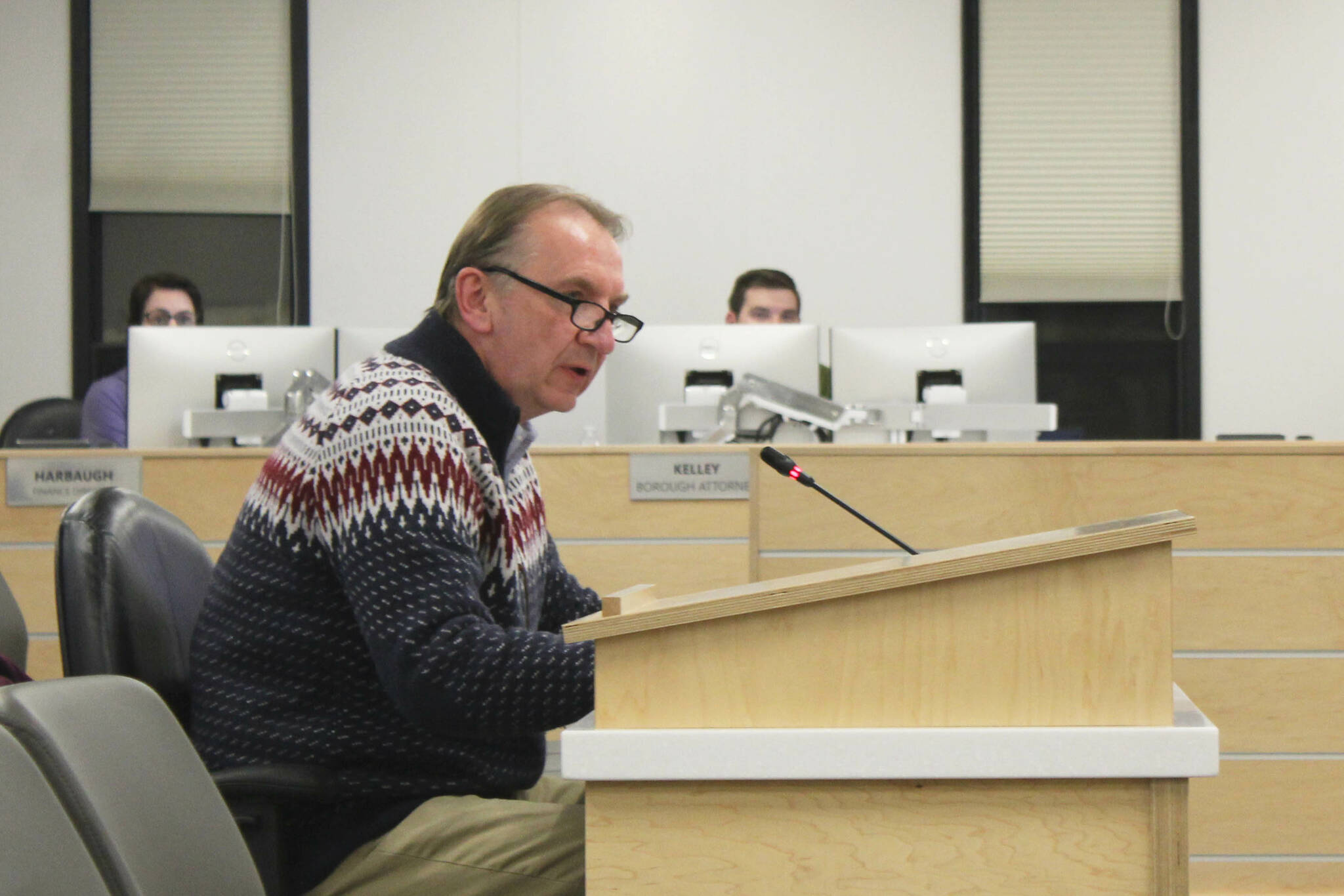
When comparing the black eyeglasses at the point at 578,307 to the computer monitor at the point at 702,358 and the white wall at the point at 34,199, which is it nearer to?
the computer monitor at the point at 702,358

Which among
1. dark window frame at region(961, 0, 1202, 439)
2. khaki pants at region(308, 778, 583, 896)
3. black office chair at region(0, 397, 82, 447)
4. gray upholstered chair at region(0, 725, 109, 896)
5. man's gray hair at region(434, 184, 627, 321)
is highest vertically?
dark window frame at region(961, 0, 1202, 439)

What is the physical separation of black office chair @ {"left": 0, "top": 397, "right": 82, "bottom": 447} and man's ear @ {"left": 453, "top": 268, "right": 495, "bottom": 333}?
2.85 meters

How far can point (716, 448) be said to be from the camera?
9.44ft

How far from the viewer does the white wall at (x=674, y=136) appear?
16.7 ft

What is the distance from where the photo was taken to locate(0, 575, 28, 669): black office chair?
142 centimetres

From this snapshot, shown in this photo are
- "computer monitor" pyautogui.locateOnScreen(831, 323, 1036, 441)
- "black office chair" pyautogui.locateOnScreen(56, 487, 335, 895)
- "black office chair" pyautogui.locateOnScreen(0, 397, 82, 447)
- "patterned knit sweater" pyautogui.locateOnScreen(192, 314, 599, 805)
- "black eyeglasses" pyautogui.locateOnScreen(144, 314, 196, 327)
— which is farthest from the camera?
"black eyeglasses" pyautogui.locateOnScreen(144, 314, 196, 327)

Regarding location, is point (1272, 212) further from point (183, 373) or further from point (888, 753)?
point (888, 753)

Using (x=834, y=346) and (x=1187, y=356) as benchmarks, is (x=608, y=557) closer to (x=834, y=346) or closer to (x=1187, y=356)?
(x=834, y=346)

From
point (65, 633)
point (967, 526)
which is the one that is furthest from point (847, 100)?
point (65, 633)

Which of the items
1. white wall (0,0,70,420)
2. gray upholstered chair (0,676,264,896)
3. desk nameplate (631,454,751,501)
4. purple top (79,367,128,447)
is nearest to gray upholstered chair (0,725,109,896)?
gray upholstered chair (0,676,264,896)

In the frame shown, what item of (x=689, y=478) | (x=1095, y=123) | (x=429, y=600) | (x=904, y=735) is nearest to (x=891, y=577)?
(x=904, y=735)

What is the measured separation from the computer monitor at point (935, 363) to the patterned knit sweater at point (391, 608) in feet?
6.24

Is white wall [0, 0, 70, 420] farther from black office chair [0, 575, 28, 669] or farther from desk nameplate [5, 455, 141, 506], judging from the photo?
black office chair [0, 575, 28, 669]

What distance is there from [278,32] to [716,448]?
3244 millimetres
